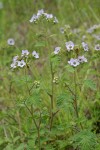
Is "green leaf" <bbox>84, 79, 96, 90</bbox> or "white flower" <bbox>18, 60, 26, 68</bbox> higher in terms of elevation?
"white flower" <bbox>18, 60, 26, 68</bbox>

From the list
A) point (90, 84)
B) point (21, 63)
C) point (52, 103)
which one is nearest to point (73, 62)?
point (90, 84)

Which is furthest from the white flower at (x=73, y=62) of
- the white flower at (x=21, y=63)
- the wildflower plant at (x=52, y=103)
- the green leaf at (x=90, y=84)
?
the white flower at (x=21, y=63)

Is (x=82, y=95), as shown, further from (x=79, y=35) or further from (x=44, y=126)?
(x=79, y=35)

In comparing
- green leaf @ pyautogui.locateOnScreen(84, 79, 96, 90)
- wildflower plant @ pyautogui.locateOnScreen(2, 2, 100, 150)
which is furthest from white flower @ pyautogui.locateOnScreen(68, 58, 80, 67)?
green leaf @ pyautogui.locateOnScreen(84, 79, 96, 90)

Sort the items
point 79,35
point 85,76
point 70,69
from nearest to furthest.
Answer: point 70,69 < point 85,76 < point 79,35

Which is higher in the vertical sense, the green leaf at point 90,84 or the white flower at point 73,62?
the white flower at point 73,62

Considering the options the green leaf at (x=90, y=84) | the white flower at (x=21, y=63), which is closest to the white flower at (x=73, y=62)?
the green leaf at (x=90, y=84)

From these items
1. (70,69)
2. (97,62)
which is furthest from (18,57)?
(97,62)

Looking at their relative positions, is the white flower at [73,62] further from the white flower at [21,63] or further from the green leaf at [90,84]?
the white flower at [21,63]

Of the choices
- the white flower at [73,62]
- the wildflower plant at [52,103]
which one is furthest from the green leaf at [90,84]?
the white flower at [73,62]

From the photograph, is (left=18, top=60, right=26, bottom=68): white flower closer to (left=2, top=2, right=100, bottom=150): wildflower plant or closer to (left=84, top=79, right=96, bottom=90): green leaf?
(left=2, top=2, right=100, bottom=150): wildflower plant

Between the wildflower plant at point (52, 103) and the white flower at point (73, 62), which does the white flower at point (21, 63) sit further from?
the white flower at point (73, 62)
